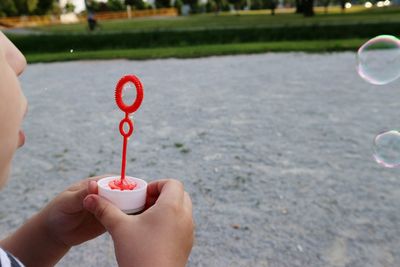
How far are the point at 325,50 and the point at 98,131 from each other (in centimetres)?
639

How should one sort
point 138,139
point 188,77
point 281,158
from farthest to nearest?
point 188,77 < point 138,139 < point 281,158

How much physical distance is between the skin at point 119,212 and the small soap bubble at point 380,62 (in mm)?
1776

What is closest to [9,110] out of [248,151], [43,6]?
[248,151]

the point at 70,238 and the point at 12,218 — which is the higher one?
the point at 70,238

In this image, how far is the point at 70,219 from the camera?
952mm

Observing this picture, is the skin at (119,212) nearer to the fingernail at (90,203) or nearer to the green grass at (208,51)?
the fingernail at (90,203)

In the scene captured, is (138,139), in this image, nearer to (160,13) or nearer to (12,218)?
(12,218)

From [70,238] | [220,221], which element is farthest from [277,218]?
[70,238]

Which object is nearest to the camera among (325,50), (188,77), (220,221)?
(220,221)

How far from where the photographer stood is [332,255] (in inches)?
80.4

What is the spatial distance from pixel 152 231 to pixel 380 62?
7.29ft

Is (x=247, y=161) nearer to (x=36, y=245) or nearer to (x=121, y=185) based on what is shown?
(x=36, y=245)

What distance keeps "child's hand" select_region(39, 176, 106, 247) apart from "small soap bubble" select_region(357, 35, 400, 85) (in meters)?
1.76

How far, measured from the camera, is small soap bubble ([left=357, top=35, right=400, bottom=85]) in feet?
7.87
